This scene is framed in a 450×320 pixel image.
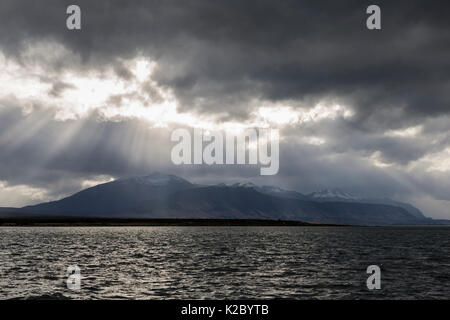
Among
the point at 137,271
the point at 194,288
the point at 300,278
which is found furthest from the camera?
the point at 137,271

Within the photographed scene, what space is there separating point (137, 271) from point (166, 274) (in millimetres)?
5272

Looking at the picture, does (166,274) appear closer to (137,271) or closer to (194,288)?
(137,271)

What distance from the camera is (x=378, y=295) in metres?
41.7

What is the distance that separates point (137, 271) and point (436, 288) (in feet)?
129

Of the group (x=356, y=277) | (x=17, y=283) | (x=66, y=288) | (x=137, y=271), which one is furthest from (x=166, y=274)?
(x=356, y=277)

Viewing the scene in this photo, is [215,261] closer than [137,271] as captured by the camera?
No

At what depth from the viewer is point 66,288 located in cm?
4312

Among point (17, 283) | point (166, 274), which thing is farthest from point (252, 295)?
point (17, 283)

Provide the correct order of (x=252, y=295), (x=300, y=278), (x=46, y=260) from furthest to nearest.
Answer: (x=46, y=260) → (x=300, y=278) → (x=252, y=295)
